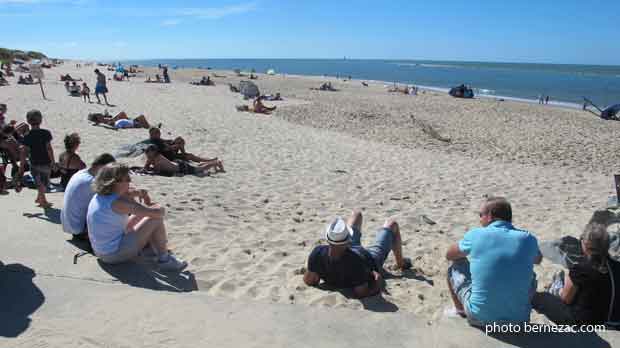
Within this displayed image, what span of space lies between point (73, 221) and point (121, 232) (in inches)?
32.2

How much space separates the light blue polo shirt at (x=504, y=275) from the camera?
306 cm

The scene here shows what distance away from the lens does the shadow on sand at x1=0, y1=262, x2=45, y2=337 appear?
116 inches

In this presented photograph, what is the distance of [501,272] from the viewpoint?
3.07 meters

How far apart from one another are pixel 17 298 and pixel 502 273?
11.3 ft

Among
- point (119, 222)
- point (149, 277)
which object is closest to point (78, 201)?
point (119, 222)

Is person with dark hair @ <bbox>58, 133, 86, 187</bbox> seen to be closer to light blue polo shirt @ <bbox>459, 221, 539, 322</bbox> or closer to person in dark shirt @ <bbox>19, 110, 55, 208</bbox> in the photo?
person in dark shirt @ <bbox>19, 110, 55, 208</bbox>

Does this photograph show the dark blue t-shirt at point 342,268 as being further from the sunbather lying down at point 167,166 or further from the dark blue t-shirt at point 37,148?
the sunbather lying down at point 167,166

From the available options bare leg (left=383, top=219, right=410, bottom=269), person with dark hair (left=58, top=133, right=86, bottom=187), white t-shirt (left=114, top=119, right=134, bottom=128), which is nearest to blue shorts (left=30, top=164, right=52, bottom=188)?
person with dark hair (left=58, top=133, right=86, bottom=187)

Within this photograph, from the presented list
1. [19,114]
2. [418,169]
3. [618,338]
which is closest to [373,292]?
[618,338]

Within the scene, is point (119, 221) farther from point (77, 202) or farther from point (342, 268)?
point (342, 268)

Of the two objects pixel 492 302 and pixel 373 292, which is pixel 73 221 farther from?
pixel 492 302

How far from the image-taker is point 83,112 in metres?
15.2

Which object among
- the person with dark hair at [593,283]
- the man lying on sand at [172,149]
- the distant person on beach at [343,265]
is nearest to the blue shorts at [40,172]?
the man lying on sand at [172,149]

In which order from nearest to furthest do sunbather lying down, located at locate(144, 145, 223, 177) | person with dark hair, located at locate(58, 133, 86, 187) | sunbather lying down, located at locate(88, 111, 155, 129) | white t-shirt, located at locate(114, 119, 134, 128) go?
person with dark hair, located at locate(58, 133, 86, 187) → sunbather lying down, located at locate(144, 145, 223, 177) → white t-shirt, located at locate(114, 119, 134, 128) → sunbather lying down, located at locate(88, 111, 155, 129)
